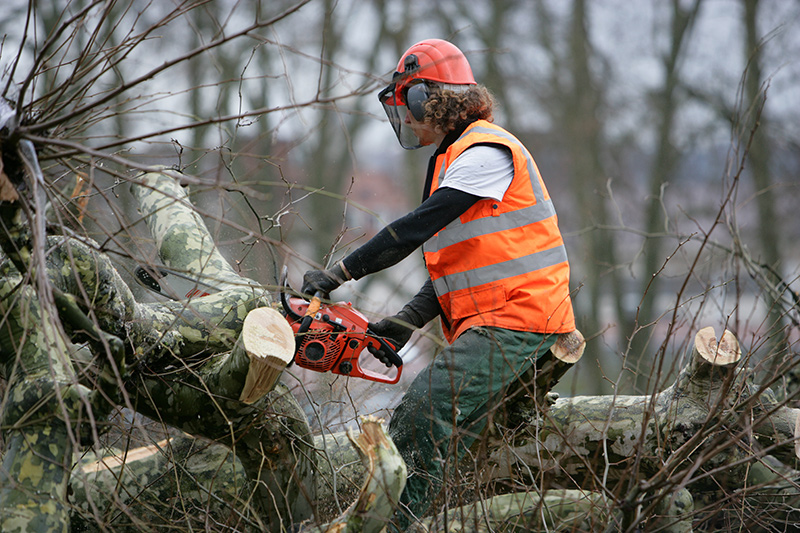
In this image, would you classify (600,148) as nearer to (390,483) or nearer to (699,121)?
(699,121)

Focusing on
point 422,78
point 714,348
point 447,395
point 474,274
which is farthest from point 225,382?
point 714,348

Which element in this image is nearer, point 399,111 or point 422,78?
point 422,78

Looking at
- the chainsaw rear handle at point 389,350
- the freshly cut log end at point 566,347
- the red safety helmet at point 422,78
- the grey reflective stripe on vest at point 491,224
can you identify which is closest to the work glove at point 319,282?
the chainsaw rear handle at point 389,350

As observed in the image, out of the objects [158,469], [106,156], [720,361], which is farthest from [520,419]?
[106,156]

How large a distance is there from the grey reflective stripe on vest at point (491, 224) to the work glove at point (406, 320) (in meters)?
0.49

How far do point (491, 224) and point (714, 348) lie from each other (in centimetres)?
143

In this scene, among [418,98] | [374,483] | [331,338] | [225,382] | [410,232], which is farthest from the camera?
[418,98]

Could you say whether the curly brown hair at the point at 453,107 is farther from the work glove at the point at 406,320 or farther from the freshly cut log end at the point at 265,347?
the freshly cut log end at the point at 265,347

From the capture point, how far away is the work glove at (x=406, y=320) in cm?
362

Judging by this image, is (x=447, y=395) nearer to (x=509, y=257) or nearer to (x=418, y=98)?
(x=509, y=257)

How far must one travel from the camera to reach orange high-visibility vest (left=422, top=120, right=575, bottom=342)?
→ 3.35 meters

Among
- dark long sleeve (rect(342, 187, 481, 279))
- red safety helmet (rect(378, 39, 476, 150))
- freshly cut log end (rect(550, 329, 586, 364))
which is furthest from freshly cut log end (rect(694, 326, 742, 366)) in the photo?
red safety helmet (rect(378, 39, 476, 150))

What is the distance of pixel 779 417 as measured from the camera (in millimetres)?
3842

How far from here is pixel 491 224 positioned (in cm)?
337
